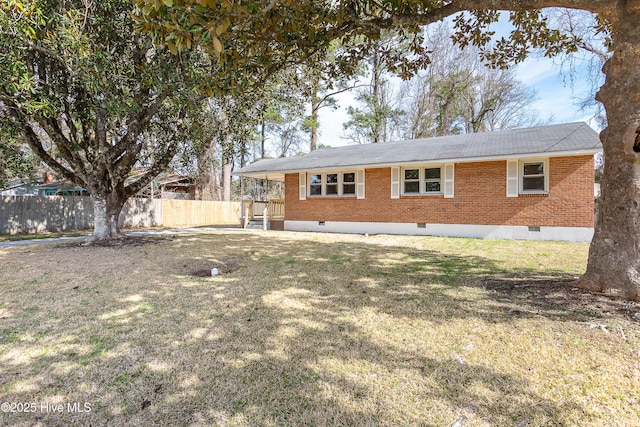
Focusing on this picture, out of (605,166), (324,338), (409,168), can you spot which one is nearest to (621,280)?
(605,166)

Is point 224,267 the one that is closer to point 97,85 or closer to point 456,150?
point 97,85

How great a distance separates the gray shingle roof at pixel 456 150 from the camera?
1020 centimetres

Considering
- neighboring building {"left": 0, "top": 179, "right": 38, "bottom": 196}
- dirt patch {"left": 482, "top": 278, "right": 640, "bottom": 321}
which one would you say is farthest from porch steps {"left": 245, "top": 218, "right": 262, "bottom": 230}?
dirt patch {"left": 482, "top": 278, "right": 640, "bottom": 321}

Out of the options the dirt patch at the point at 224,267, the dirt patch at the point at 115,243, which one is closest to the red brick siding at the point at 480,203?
the dirt patch at the point at 115,243

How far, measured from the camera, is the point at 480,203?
37.9 ft

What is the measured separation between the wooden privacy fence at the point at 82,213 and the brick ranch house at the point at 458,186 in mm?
6074

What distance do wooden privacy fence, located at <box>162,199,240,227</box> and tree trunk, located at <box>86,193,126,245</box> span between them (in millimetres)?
9028

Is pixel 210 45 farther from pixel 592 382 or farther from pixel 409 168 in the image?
pixel 409 168

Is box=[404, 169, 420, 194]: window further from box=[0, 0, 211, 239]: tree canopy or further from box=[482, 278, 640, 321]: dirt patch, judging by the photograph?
box=[0, 0, 211, 239]: tree canopy

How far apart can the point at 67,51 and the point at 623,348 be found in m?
9.30

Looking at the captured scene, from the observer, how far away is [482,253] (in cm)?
798

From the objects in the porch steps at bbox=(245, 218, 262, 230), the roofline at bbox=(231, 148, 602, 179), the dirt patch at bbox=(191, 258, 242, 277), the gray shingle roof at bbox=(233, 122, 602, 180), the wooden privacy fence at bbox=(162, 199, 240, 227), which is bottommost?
the dirt patch at bbox=(191, 258, 242, 277)

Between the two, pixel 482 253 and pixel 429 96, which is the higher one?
pixel 429 96

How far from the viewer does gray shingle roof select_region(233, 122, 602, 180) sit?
1020 centimetres
